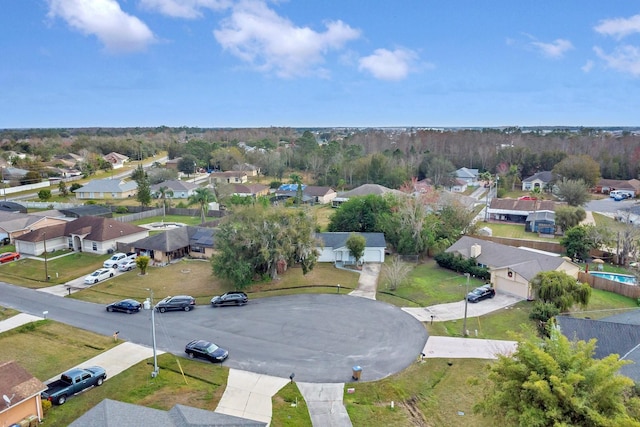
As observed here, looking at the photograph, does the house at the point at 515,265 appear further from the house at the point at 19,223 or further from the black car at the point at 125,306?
the house at the point at 19,223

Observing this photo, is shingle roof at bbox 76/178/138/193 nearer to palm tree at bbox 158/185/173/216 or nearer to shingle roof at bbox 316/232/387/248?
palm tree at bbox 158/185/173/216

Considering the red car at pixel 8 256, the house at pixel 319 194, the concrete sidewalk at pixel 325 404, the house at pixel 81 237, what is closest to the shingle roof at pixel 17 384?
the concrete sidewalk at pixel 325 404

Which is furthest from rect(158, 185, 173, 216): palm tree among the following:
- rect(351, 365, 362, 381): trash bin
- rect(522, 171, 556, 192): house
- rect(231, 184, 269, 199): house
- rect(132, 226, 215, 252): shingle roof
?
rect(522, 171, 556, 192): house

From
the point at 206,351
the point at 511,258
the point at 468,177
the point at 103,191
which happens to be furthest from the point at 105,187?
the point at 468,177

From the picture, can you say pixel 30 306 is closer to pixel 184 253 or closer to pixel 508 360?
pixel 184 253

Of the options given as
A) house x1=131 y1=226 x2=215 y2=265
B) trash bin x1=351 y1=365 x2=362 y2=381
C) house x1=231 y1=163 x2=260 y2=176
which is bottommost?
trash bin x1=351 y1=365 x2=362 y2=381

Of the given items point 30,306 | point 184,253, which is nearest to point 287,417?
point 30,306

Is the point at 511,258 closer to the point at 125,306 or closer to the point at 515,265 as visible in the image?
the point at 515,265
